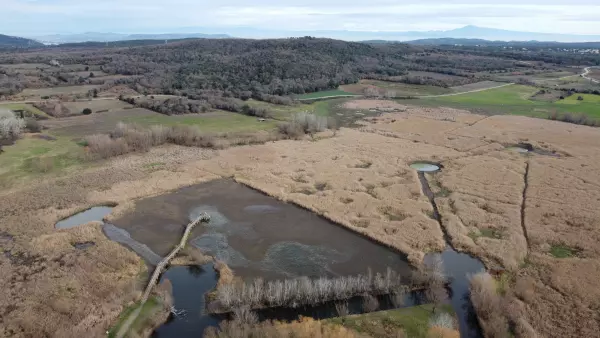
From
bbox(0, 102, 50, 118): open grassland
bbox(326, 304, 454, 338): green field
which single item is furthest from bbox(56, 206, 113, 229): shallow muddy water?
bbox(0, 102, 50, 118): open grassland

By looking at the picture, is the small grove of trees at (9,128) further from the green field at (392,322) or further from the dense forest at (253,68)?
the green field at (392,322)

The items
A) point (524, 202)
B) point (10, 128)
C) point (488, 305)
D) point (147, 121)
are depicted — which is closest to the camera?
point (488, 305)

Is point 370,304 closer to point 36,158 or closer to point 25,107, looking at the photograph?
point 36,158

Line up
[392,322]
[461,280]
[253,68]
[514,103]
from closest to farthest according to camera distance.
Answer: [392,322]
[461,280]
[514,103]
[253,68]

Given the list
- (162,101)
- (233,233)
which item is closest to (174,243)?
(233,233)

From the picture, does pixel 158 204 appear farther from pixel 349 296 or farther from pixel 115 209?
pixel 349 296

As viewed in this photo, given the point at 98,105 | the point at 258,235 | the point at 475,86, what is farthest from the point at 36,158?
the point at 475,86

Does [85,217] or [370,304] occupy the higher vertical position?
[370,304]
